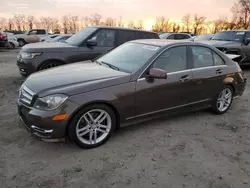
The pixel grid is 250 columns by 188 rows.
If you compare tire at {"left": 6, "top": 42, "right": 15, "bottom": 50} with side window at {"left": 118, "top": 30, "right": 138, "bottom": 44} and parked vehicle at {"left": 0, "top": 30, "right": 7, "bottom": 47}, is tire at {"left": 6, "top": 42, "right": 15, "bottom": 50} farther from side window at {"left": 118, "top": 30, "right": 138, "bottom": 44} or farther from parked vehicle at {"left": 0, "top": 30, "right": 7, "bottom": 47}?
side window at {"left": 118, "top": 30, "right": 138, "bottom": 44}

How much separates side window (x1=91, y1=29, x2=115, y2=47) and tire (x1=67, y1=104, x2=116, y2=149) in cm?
372

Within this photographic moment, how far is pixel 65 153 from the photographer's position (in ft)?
10.3

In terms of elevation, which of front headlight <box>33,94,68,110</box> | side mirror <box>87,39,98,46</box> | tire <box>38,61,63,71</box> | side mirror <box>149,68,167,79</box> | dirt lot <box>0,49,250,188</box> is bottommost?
dirt lot <box>0,49,250,188</box>

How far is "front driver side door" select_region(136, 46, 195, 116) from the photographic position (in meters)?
3.54

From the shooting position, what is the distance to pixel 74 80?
3.26m

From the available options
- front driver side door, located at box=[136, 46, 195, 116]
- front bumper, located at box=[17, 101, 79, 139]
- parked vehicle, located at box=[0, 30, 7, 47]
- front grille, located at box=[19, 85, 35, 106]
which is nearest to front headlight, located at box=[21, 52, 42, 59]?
front grille, located at box=[19, 85, 35, 106]

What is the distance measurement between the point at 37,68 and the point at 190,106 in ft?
13.1

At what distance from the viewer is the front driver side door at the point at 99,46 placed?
6.31m

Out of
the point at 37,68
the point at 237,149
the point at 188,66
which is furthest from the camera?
the point at 37,68

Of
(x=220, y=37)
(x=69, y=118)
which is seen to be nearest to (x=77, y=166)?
(x=69, y=118)

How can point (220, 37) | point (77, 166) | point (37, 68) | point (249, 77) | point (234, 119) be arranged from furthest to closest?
point (220, 37)
point (249, 77)
point (37, 68)
point (234, 119)
point (77, 166)

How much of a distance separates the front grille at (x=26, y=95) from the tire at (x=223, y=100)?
136 inches

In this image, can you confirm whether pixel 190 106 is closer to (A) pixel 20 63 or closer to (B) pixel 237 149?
(B) pixel 237 149

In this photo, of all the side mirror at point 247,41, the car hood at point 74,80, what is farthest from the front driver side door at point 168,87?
the side mirror at point 247,41
